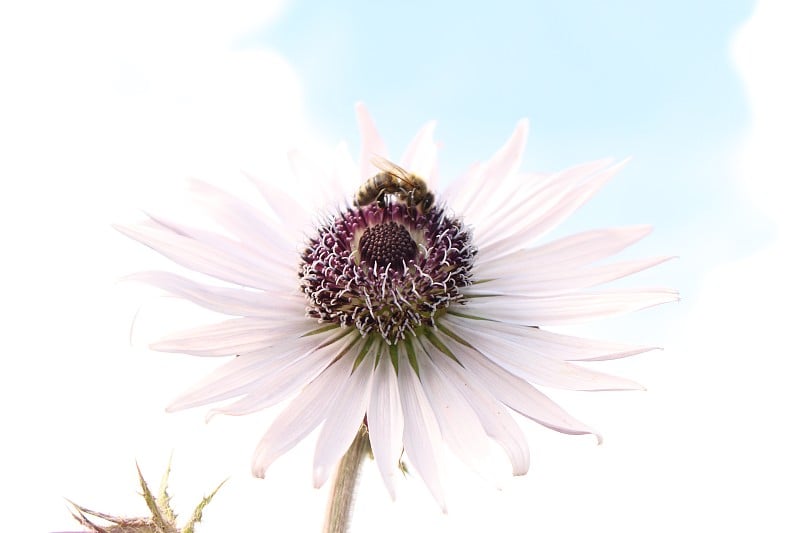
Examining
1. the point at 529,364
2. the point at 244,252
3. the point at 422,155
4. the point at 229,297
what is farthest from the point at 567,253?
the point at 229,297

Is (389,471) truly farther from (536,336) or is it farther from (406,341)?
(536,336)

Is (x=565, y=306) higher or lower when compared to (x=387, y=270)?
lower

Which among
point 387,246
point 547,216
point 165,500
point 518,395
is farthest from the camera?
point 547,216

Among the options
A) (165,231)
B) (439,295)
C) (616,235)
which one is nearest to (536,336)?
(439,295)

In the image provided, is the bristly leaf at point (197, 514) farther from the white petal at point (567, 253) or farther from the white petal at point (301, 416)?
the white petal at point (567, 253)

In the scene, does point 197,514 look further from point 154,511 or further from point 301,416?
point 301,416

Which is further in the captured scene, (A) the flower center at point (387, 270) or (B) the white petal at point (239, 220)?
(B) the white petal at point (239, 220)

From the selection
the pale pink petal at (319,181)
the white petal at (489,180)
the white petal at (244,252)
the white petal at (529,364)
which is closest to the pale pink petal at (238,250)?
the white petal at (244,252)
